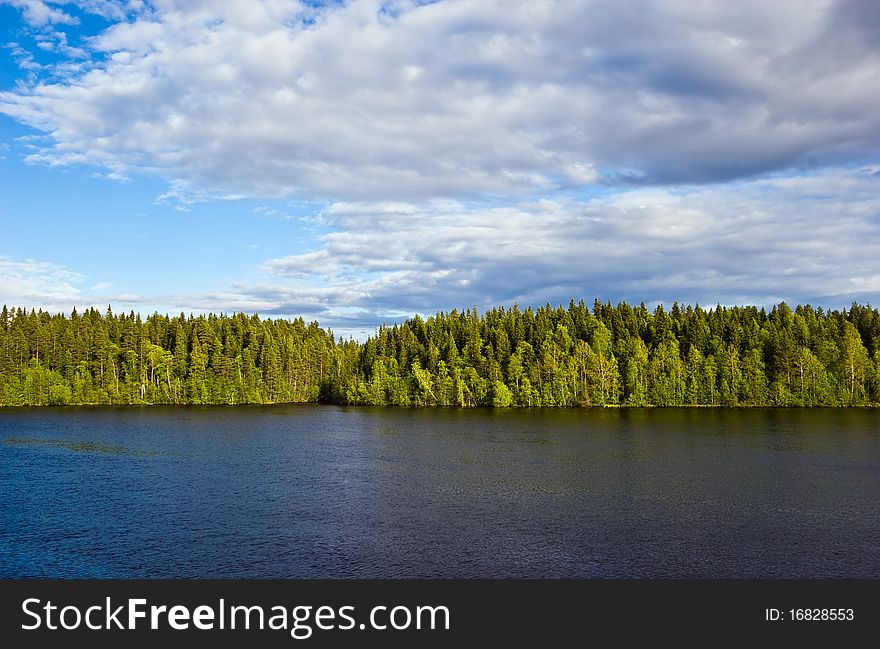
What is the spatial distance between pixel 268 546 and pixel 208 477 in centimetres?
2817

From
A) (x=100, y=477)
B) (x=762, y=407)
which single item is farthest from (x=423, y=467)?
(x=762, y=407)

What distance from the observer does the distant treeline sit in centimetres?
16600

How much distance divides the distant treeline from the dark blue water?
63.5 m

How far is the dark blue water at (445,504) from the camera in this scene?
39000 mm

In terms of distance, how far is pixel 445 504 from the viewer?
54.2 meters

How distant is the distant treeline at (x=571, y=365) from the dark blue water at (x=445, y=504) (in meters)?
63.5

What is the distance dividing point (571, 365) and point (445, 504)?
125 m

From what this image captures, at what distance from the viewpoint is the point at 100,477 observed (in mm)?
66438

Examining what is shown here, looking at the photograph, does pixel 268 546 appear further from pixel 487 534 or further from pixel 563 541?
pixel 563 541

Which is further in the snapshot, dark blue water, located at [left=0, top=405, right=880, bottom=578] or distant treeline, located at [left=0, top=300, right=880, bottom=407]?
distant treeline, located at [left=0, top=300, right=880, bottom=407]

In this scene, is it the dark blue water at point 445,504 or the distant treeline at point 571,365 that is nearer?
the dark blue water at point 445,504

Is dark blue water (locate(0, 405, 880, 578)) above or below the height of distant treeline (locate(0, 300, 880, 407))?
below

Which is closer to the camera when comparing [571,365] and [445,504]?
[445,504]

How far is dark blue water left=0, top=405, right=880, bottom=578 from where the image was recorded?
1535 inches
